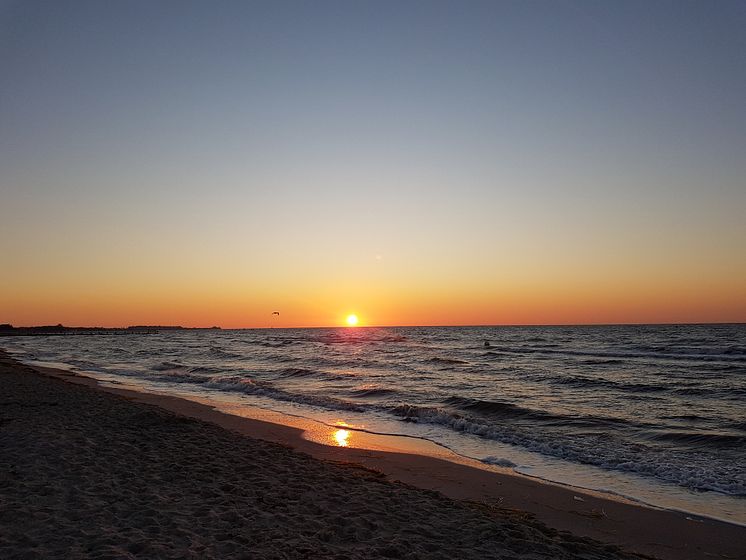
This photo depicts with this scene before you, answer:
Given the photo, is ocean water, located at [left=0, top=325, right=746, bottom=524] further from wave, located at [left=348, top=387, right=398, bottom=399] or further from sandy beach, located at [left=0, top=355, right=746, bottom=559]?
sandy beach, located at [left=0, top=355, right=746, bottom=559]

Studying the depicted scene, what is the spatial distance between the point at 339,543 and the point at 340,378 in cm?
2415

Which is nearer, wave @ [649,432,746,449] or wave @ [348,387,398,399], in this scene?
wave @ [649,432,746,449]

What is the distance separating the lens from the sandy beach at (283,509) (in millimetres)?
5816

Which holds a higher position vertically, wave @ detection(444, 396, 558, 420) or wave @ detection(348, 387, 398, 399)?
wave @ detection(444, 396, 558, 420)

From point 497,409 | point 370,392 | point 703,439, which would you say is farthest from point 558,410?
point 370,392

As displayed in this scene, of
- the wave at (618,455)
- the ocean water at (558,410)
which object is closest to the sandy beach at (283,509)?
the ocean water at (558,410)

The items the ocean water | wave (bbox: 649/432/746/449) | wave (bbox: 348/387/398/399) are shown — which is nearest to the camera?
the ocean water

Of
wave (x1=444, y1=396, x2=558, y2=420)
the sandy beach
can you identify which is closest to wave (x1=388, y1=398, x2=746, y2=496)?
wave (x1=444, y1=396, x2=558, y2=420)

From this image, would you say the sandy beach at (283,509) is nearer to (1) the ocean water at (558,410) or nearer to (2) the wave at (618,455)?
(1) the ocean water at (558,410)

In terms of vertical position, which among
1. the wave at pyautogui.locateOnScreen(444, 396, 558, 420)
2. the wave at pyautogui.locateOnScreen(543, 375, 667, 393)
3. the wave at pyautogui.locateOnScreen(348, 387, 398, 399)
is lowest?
the wave at pyautogui.locateOnScreen(348, 387, 398, 399)

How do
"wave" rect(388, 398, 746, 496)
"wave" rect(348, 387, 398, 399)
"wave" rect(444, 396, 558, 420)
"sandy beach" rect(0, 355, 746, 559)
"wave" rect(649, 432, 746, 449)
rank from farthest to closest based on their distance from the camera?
"wave" rect(348, 387, 398, 399), "wave" rect(444, 396, 558, 420), "wave" rect(649, 432, 746, 449), "wave" rect(388, 398, 746, 496), "sandy beach" rect(0, 355, 746, 559)

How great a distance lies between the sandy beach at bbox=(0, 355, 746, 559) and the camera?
229 inches

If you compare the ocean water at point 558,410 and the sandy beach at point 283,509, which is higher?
the sandy beach at point 283,509

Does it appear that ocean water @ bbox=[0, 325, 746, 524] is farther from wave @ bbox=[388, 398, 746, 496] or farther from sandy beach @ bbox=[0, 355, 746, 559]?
sandy beach @ bbox=[0, 355, 746, 559]
